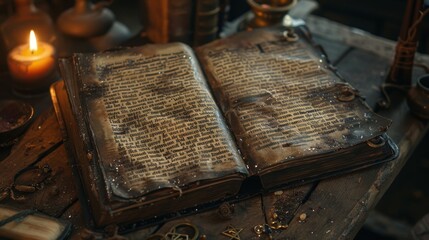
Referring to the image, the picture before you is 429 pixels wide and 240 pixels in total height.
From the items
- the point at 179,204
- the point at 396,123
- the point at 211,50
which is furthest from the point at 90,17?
the point at 396,123

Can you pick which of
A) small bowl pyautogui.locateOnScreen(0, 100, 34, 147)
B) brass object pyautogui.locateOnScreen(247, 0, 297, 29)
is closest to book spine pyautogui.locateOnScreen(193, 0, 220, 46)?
brass object pyautogui.locateOnScreen(247, 0, 297, 29)

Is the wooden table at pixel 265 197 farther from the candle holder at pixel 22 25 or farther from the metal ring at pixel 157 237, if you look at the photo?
the candle holder at pixel 22 25

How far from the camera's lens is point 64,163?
1.12m

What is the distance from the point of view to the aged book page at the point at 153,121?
38.5 inches

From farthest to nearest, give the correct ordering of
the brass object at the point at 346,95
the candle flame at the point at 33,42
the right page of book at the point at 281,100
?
the candle flame at the point at 33,42
the brass object at the point at 346,95
the right page of book at the point at 281,100

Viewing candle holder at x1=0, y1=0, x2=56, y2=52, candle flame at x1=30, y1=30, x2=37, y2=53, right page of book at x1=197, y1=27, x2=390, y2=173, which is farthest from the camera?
candle holder at x1=0, y1=0, x2=56, y2=52

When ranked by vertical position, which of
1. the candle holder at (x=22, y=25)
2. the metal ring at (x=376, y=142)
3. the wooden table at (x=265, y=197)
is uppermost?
the candle holder at (x=22, y=25)

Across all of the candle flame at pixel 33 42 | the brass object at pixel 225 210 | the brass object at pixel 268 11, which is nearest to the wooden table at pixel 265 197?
A: the brass object at pixel 225 210

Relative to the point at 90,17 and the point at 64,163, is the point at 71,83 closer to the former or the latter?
the point at 64,163

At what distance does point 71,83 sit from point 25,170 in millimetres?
204

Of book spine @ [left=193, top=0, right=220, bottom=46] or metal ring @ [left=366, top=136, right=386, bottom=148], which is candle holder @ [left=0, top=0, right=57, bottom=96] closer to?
book spine @ [left=193, top=0, right=220, bottom=46]

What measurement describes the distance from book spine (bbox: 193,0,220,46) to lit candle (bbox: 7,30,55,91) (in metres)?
0.37

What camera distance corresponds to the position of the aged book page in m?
0.98

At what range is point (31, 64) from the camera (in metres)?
1.28
